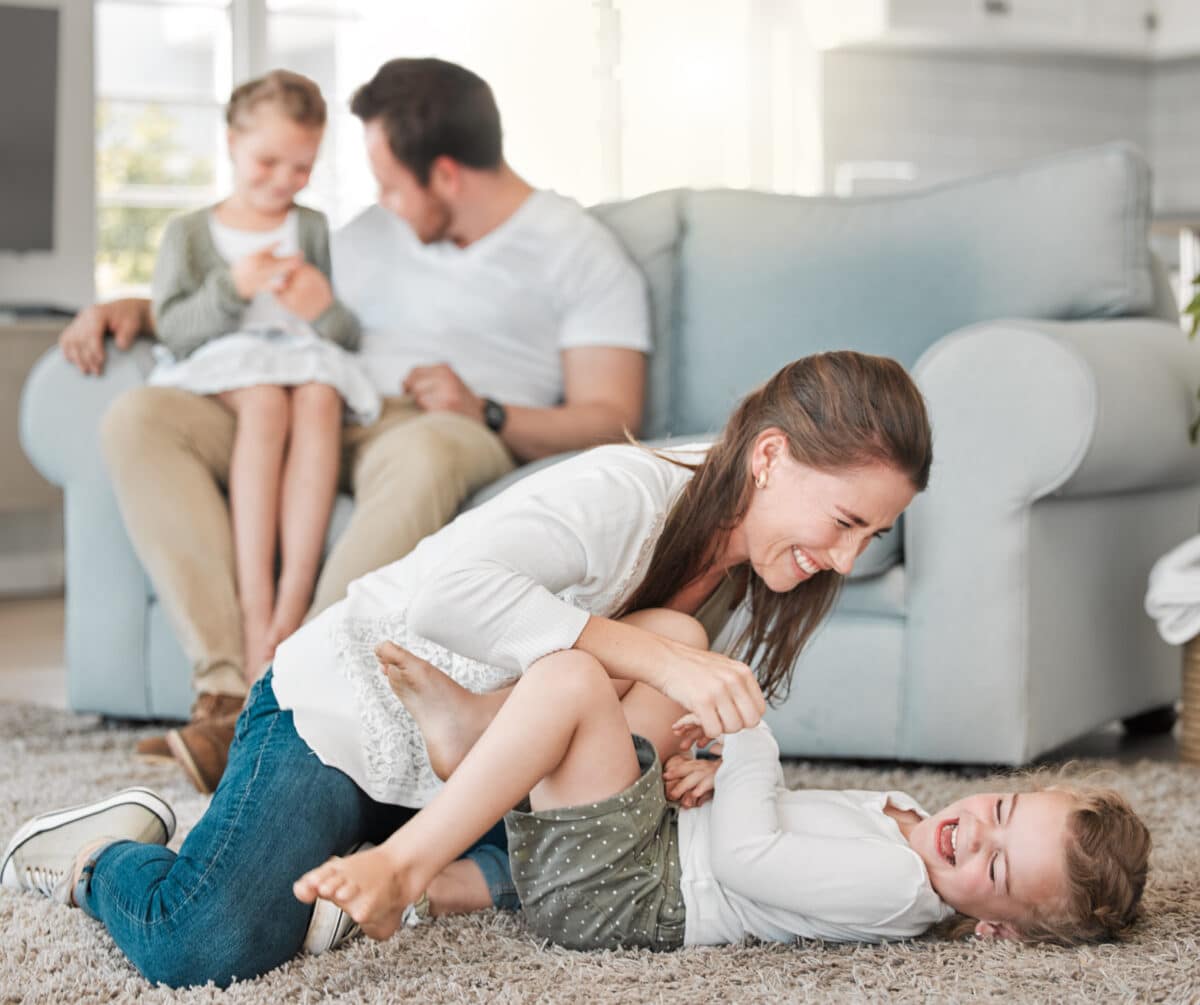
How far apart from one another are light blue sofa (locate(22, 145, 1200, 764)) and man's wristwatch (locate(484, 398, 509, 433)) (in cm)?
33

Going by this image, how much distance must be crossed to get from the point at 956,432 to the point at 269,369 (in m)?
1.08

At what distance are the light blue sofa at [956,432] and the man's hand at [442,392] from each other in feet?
1.21

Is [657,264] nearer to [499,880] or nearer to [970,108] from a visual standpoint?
[499,880]

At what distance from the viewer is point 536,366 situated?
246 centimetres

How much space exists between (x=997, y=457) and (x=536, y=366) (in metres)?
0.87

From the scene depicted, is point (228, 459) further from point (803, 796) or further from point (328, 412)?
point (803, 796)

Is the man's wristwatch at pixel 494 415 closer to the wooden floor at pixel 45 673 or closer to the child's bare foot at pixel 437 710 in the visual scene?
the wooden floor at pixel 45 673

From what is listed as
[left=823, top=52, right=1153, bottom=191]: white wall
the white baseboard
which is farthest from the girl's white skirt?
[left=823, top=52, right=1153, bottom=191]: white wall

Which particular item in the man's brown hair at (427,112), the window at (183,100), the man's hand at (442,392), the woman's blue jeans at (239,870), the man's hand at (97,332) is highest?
→ the window at (183,100)

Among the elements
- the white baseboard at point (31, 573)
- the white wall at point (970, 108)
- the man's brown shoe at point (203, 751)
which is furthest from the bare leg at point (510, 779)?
the white wall at point (970, 108)

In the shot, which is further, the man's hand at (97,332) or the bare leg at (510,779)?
the man's hand at (97,332)

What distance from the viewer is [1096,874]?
1.21 metres

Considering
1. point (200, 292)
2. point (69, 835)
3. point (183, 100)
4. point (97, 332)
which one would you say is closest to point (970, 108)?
point (183, 100)

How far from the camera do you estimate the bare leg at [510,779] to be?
3.50 feet
